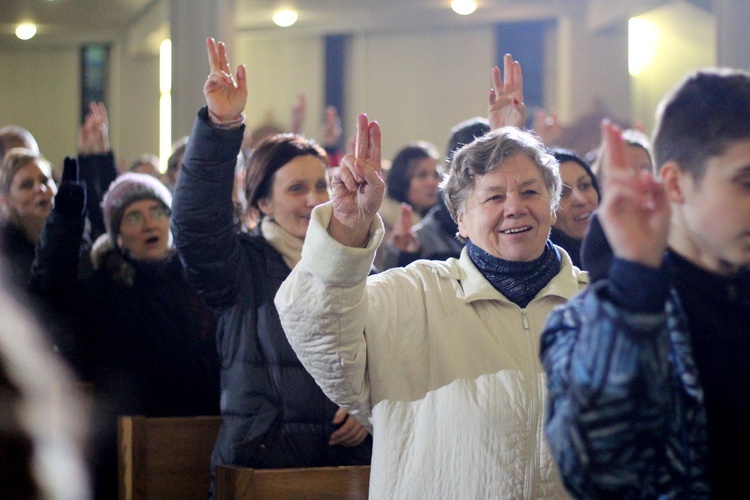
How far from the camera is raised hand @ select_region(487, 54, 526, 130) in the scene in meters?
2.68

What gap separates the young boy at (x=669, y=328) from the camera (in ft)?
3.68

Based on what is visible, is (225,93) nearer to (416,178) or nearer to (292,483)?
(292,483)

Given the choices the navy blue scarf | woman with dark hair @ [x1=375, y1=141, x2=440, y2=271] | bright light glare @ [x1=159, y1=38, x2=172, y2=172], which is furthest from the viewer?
bright light glare @ [x1=159, y1=38, x2=172, y2=172]

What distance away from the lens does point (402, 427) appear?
180 centimetres

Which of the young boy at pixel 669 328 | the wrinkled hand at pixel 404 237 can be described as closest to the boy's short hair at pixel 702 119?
the young boy at pixel 669 328

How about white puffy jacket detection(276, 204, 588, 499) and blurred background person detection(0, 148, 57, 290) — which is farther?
blurred background person detection(0, 148, 57, 290)

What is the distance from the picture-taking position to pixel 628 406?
1.13 meters

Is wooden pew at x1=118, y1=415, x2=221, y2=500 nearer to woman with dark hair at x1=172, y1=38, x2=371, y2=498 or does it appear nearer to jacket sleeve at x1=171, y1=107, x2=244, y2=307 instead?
woman with dark hair at x1=172, y1=38, x2=371, y2=498

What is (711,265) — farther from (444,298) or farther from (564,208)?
(564,208)

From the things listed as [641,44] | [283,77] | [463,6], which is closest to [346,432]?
[463,6]

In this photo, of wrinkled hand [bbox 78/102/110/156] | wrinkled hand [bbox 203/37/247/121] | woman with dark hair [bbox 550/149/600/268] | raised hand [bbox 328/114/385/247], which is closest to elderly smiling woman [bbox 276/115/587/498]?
raised hand [bbox 328/114/385/247]

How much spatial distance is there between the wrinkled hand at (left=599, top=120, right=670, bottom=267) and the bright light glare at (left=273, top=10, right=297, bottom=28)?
10824 millimetres

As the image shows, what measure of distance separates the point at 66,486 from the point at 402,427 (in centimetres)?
198

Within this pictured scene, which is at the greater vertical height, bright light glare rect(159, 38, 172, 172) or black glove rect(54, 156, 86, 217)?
bright light glare rect(159, 38, 172, 172)
